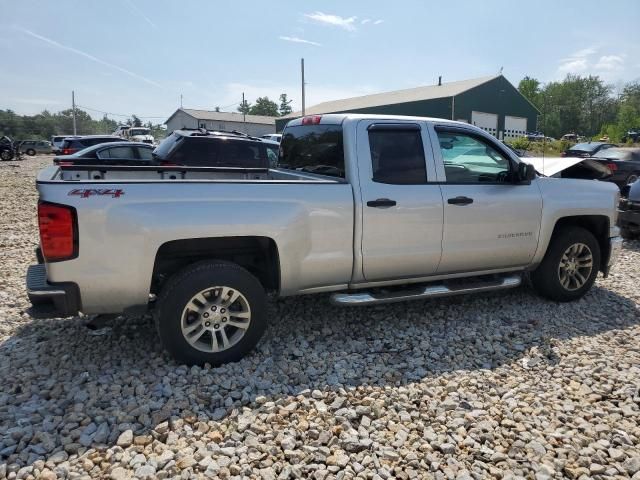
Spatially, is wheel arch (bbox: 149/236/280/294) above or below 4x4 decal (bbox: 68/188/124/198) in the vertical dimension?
below

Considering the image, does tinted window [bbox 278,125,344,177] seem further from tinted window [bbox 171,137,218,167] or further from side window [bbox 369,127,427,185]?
tinted window [bbox 171,137,218,167]

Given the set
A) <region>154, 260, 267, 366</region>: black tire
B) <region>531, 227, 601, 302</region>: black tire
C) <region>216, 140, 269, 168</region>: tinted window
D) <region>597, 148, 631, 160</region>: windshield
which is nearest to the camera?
<region>154, 260, 267, 366</region>: black tire

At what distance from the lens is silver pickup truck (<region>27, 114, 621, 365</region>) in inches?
125

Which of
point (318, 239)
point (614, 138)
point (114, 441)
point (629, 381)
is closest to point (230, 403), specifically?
point (114, 441)

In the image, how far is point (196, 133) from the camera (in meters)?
8.95

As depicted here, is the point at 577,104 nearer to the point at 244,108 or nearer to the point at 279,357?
the point at 244,108

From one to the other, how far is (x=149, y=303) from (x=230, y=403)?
104cm

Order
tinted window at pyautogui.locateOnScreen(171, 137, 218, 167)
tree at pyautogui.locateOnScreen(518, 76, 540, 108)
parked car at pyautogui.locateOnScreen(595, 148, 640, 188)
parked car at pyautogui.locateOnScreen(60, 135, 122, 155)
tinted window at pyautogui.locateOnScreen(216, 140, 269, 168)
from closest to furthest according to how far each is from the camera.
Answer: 1. tinted window at pyautogui.locateOnScreen(171, 137, 218, 167)
2. tinted window at pyautogui.locateOnScreen(216, 140, 269, 168)
3. parked car at pyautogui.locateOnScreen(595, 148, 640, 188)
4. parked car at pyautogui.locateOnScreen(60, 135, 122, 155)
5. tree at pyautogui.locateOnScreen(518, 76, 540, 108)

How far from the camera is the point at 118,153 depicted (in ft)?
41.9

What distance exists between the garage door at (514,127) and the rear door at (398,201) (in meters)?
37.8

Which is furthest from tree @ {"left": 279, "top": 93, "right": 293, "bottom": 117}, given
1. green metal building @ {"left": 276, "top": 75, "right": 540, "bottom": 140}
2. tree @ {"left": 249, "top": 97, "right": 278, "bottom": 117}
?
green metal building @ {"left": 276, "top": 75, "right": 540, "bottom": 140}

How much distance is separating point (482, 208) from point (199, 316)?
276 cm

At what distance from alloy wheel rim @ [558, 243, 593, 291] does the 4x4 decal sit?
4.44m

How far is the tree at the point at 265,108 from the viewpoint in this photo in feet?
334
